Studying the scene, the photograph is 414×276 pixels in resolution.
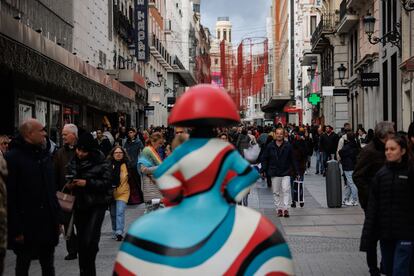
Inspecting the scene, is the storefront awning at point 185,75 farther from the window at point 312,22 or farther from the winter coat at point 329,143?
the winter coat at point 329,143

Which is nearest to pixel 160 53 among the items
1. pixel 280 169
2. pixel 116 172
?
pixel 280 169

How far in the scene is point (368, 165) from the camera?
→ 8766 mm

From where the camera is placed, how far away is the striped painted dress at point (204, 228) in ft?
12.0

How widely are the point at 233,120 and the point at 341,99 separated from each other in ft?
134

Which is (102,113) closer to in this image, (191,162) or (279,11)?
(191,162)

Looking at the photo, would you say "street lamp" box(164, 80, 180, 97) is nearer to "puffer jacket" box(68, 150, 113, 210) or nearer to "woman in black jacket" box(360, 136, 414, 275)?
"puffer jacket" box(68, 150, 113, 210)

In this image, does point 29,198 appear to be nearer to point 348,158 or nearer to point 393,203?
point 393,203

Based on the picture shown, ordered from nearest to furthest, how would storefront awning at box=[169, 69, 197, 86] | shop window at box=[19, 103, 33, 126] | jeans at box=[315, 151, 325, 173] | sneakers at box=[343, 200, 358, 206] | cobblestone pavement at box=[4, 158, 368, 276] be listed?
cobblestone pavement at box=[4, 158, 368, 276]
sneakers at box=[343, 200, 358, 206]
shop window at box=[19, 103, 33, 126]
jeans at box=[315, 151, 325, 173]
storefront awning at box=[169, 69, 197, 86]

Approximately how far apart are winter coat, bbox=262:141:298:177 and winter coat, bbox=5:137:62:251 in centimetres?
811

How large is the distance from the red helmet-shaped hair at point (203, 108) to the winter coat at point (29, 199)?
11.7 ft

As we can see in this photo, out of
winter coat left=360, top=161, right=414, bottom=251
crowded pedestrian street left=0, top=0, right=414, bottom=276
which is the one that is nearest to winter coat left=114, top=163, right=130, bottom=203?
crowded pedestrian street left=0, top=0, right=414, bottom=276

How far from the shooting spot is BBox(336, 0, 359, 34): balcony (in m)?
38.7

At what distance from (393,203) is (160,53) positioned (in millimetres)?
55482

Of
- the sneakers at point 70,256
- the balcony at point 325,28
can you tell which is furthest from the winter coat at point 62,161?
the balcony at point 325,28
